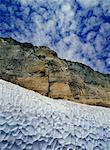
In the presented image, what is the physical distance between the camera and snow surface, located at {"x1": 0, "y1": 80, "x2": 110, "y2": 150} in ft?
15.2

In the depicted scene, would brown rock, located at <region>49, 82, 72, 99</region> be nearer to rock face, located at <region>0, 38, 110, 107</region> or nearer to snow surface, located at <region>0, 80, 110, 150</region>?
rock face, located at <region>0, 38, 110, 107</region>

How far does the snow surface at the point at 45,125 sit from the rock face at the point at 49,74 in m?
5.09

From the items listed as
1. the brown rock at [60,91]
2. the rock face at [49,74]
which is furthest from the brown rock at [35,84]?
the brown rock at [60,91]

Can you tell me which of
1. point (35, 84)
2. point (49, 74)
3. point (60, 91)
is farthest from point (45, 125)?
point (49, 74)

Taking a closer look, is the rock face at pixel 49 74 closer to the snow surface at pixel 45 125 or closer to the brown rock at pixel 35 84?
the brown rock at pixel 35 84

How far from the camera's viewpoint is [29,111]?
16.6 ft

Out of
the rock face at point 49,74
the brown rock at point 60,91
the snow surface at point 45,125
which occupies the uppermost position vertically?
the rock face at point 49,74

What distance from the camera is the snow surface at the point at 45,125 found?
15.2 feet

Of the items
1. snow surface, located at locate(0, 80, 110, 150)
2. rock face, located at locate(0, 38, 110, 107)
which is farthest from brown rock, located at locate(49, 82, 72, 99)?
snow surface, located at locate(0, 80, 110, 150)

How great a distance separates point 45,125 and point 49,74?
6448mm

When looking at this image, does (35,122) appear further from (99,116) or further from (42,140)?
(99,116)

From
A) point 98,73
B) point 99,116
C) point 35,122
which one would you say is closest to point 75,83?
point 98,73

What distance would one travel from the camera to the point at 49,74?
1136cm

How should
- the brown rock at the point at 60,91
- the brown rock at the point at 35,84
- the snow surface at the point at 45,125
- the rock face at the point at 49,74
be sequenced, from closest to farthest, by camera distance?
1. the snow surface at the point at 45,125
2. the brown rock at the point at 35,84
3. the brown rock at the point at 60,91
4. the rock face at the point at 49,74
